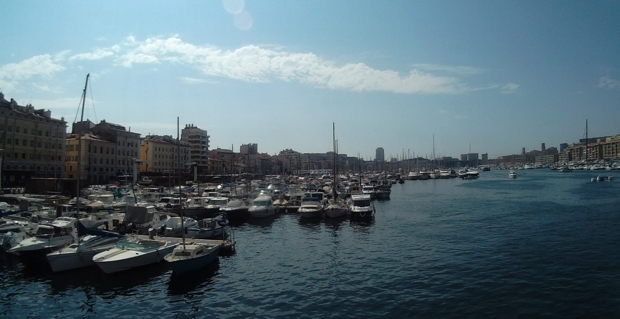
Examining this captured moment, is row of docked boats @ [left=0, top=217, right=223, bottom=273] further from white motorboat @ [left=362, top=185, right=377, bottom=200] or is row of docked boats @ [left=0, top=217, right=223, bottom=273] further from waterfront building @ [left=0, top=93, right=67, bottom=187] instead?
white motorboat @ [left=362, top=185, right=377, bottom=200]

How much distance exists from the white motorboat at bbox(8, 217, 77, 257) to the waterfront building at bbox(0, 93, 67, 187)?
42.0 metres

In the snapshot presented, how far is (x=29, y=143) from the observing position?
64.1 m

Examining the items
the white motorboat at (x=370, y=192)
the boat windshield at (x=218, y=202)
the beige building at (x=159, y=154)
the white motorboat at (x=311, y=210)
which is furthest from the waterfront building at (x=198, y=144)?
the white motorboat at (x=311, y=210)

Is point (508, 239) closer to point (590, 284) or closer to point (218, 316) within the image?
point (590, 284)

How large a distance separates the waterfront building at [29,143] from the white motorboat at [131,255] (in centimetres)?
4708

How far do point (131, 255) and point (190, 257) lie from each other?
11.4 ft

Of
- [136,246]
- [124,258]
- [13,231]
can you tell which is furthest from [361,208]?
[13,231]

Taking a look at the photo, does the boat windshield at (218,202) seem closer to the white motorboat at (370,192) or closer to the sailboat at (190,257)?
the sailboat at (190,257)

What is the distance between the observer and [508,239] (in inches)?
1147

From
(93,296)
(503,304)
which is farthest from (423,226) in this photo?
(93,296)

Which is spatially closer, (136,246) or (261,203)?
(136,246)

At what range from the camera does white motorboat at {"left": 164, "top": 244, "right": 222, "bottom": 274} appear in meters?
20.2

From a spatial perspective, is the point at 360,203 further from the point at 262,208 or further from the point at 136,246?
the point at 136,246

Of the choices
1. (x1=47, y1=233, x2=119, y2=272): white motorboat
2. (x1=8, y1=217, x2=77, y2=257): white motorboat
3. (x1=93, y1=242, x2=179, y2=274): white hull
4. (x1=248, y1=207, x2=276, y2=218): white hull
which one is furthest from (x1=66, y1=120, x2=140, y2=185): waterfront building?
(x1=93, y1=242, x2=179, y2=274): white hull
